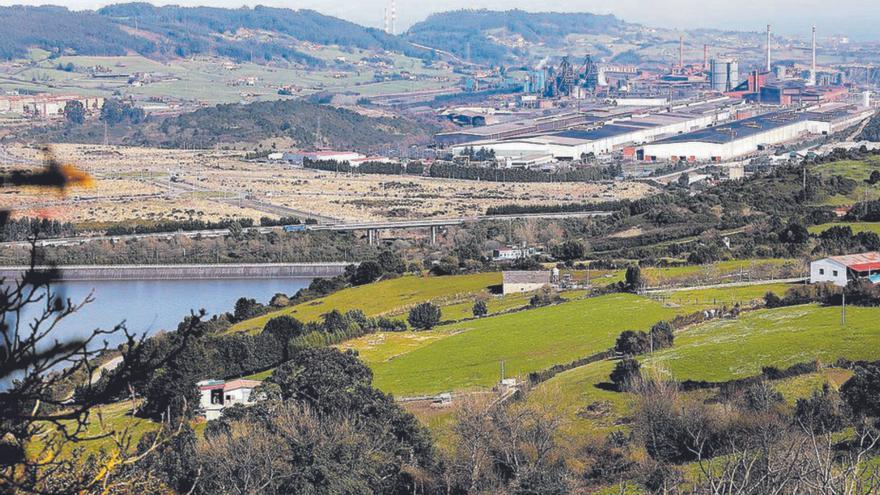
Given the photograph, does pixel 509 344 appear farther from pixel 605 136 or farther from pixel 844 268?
pixel 605 136

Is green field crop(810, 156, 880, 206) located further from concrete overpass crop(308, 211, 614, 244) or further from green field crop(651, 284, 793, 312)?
green field crop(651, 284, 793, 312)

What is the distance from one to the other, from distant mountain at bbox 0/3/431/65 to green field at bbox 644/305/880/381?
82731mm

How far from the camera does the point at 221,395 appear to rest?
13.2 m

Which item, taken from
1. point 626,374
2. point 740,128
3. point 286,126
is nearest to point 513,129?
point 740,128

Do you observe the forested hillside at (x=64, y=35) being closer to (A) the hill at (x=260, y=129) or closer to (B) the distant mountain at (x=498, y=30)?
(A) the hill at (x=260, y=129)

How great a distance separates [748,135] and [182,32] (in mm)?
65445

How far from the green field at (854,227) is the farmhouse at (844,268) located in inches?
182

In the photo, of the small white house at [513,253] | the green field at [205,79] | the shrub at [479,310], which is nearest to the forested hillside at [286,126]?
the green field at [205,79]

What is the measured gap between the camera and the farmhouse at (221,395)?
13.0 meters

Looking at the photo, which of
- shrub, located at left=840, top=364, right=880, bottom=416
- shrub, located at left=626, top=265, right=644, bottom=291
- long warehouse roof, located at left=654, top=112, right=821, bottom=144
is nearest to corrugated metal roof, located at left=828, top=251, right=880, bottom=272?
shrub, located at left=626, top=265, right=644, bottom=291

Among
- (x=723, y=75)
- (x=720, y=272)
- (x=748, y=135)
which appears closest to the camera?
(x=720, y=272)

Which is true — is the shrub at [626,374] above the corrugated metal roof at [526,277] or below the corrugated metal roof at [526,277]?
above

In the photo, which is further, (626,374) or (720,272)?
(720,272)

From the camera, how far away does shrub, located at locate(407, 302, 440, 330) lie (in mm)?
16750
